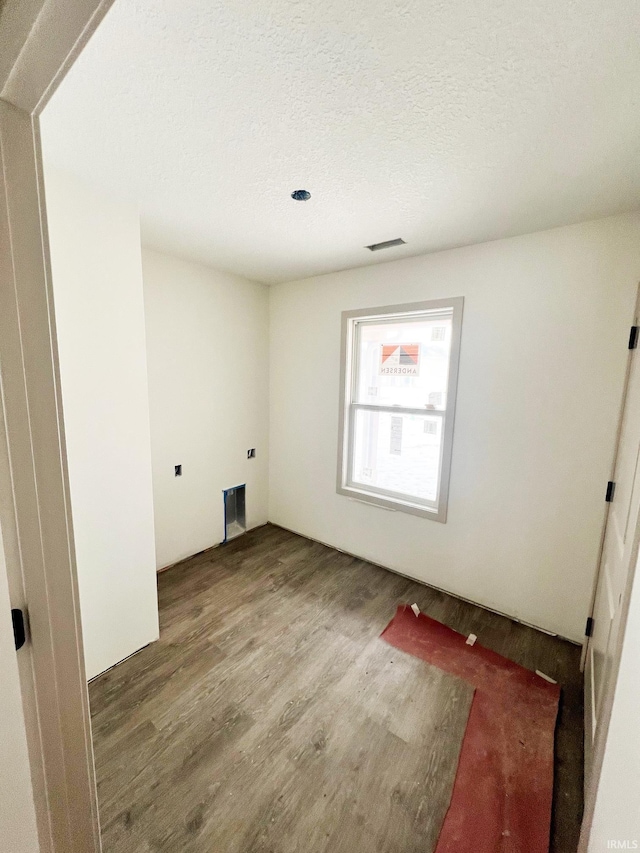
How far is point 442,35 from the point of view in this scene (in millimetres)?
879

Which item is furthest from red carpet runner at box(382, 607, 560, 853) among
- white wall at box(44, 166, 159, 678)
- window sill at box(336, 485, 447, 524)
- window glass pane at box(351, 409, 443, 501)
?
white wall at box(44, 166, 159, 678)

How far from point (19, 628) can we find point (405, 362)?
2628 mm

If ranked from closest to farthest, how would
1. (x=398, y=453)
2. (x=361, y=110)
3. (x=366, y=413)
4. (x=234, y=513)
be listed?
(x=361, y=110) < (x=398, y=453) < (x=366, y=413) < (x=234, y=513)

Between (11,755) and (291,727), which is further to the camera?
(291,727)

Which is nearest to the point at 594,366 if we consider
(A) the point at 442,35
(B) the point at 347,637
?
(A) the point at 442,35

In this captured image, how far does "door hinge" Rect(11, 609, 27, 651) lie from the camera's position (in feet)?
2.29

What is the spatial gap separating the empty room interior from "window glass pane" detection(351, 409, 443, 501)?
25 mm

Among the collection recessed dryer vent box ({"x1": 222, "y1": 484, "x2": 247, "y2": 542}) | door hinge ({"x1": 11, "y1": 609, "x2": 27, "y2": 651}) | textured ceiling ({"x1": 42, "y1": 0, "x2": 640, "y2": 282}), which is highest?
textured ceiling ({"x1": 42, "y1": 0, "x2": 640, "y2": 282})

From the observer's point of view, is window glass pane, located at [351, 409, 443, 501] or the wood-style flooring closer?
the wood-style flooring

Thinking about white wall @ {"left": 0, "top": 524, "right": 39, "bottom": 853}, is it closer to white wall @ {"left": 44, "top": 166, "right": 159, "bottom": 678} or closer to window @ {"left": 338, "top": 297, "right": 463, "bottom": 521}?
white wall @ {"left": 44, "top": 166, "right": 159, "bottom": 678}

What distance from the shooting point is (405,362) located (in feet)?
9.00

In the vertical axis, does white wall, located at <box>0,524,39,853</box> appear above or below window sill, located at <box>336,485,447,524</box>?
above

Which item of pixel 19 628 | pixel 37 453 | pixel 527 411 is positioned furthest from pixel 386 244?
pixel 19 628

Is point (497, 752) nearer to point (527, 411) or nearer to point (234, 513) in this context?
point (527, 411)
